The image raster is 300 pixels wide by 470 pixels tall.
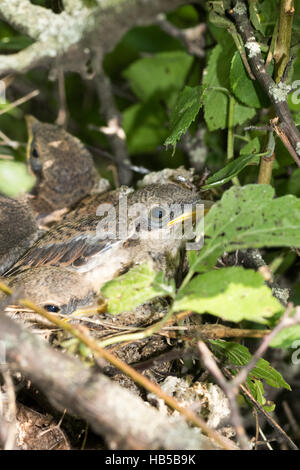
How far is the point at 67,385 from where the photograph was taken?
2.68 ft

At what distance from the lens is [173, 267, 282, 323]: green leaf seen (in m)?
0.88

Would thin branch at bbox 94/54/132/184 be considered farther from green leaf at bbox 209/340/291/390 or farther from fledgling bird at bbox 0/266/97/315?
green leaf at bbox 209/340/291/390

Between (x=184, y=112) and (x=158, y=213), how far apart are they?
1.04 feet

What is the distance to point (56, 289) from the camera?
1406 millimetres

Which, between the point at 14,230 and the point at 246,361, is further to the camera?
the point at 14,230

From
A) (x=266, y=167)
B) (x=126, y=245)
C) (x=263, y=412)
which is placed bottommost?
(x=263, y=412)

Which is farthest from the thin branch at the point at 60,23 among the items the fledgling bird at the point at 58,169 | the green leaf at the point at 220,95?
the fledgling bird at the point at 58,169

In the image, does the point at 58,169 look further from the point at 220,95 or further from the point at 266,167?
the point at 266,167

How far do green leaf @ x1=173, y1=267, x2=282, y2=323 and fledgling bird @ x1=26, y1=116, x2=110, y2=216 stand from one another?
1315mm
